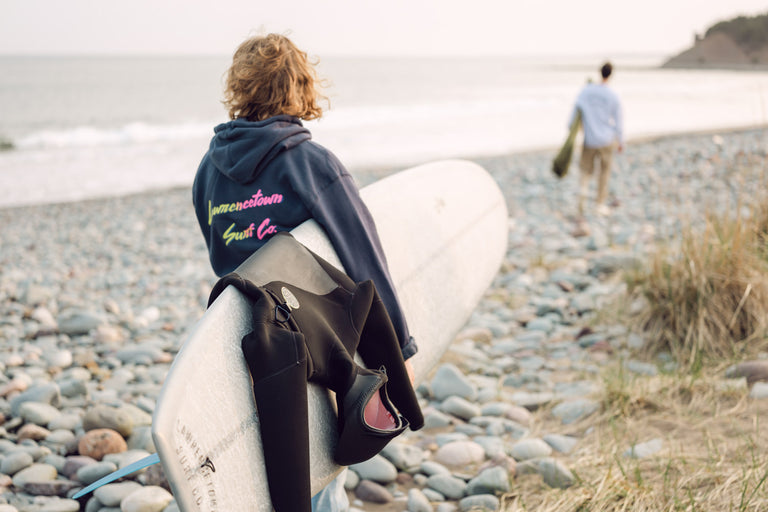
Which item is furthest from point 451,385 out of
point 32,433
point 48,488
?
point 32,433

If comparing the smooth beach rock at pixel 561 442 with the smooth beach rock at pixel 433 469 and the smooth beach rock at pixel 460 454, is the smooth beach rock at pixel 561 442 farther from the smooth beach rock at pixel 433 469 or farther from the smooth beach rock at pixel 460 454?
the smooth beach rock at pixel 433 469

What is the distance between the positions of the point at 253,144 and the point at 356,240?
0.42 metres

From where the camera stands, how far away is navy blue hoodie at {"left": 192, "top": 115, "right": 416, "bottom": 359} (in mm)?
1838

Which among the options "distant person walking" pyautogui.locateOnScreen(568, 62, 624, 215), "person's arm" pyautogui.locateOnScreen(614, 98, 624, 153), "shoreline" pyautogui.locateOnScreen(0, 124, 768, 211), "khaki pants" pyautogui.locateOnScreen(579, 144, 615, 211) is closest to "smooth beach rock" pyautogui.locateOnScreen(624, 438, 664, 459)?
"distant person walking" pyautogui.locateOnScreen(568, 62, 624, 215)

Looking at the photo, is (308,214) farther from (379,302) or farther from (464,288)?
(464,288)

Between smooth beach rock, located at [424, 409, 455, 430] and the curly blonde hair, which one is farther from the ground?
the curly blonde hair

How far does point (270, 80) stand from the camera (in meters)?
1.85

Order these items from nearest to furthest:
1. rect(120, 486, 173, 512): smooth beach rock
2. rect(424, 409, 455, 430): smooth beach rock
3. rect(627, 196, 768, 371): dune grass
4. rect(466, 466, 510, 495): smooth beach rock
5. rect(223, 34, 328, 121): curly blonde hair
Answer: rect(223, 34, 328, 121): curly blonde hair → rect(120, 486, 173, 512): smooth beach rock → rect(466, 466, 510, 495): smooth beach rock → rect(424, 409, 455, 430): smooth beach rock → rect(627, 196, 768, 371): dune grass

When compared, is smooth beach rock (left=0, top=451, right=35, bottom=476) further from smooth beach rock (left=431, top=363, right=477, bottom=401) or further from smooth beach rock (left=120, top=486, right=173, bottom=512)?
smooth beach rock (left=431, top=363, right=477, bottom=401)

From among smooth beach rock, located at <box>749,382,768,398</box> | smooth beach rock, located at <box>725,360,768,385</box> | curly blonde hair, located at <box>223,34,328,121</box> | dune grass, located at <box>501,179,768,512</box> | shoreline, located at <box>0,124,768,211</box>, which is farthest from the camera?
shoreline, located at <box>0,124,768,211</box>

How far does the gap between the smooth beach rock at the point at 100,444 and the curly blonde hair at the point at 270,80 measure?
1.50 meters

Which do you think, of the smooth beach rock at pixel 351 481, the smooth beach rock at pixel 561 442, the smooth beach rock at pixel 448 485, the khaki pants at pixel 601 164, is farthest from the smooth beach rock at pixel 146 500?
the khaki pants at pixel 601 164

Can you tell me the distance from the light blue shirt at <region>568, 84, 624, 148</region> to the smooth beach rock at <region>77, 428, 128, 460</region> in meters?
6.04

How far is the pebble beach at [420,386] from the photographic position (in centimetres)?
236
